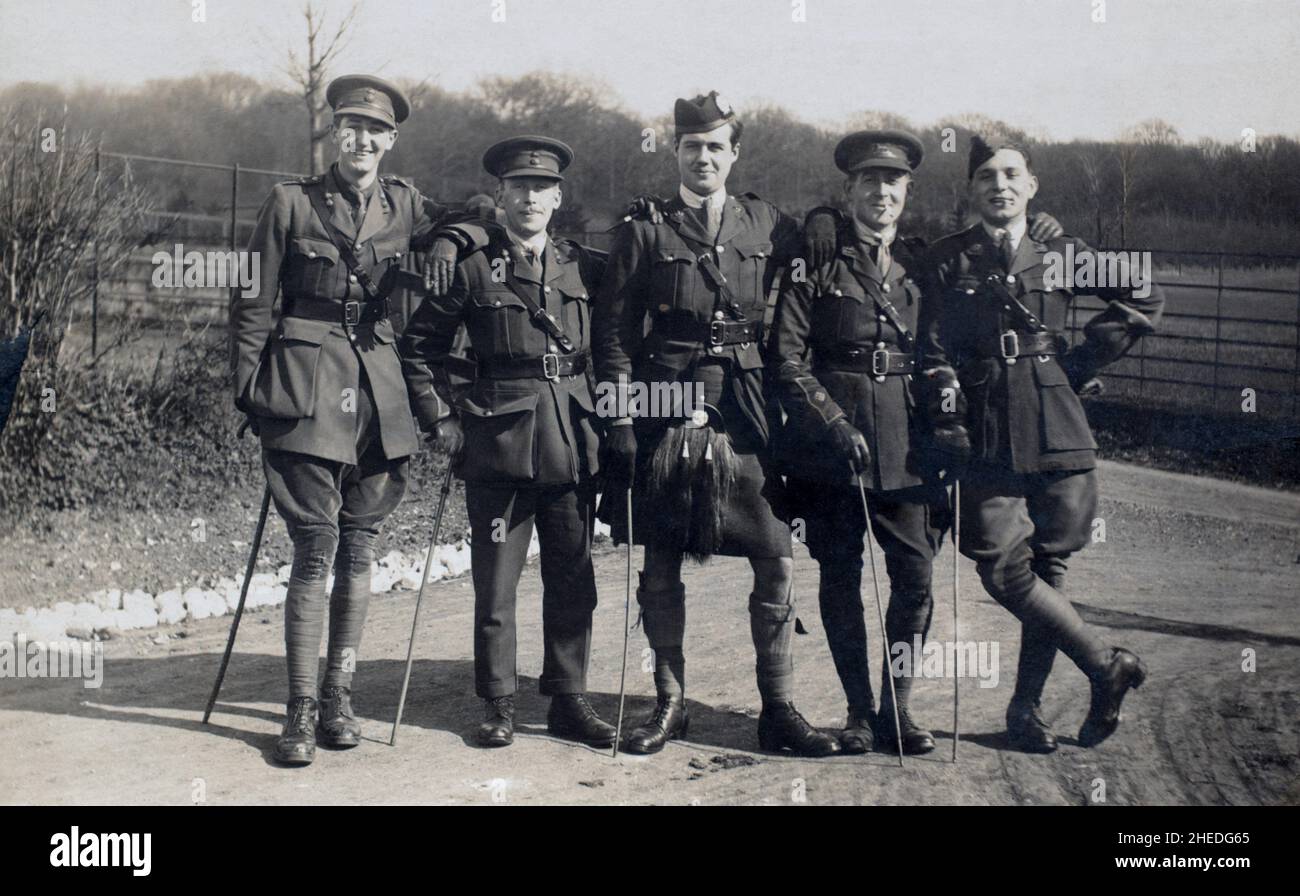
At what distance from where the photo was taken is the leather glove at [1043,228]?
459 cm

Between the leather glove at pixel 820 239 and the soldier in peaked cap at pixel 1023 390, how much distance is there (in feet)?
1.15

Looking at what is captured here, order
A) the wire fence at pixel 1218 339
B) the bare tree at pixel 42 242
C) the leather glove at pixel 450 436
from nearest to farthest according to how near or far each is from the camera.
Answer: the leather glove at pixel 450 436, the wire fence at pixel 1218 339, the bare tree at pixel 42 242

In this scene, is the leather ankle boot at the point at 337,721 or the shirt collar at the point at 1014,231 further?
the leather ankle boot at the point at 337,721

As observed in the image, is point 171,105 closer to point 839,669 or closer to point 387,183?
point 387,183

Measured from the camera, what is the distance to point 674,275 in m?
A: 4.71

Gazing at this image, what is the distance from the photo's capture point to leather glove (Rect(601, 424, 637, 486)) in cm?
477

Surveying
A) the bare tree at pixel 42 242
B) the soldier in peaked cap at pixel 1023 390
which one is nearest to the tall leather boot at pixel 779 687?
the soldier in peaked cap at pixel 1023 390

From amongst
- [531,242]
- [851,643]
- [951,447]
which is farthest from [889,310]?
[531,242]

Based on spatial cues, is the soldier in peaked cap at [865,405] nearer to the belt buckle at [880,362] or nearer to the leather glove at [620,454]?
the belt buckle at [880,362]

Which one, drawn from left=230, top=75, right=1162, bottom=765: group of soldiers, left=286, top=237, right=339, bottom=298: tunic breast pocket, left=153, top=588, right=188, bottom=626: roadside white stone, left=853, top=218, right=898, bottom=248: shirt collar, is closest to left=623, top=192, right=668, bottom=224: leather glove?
left=230, top=75, right=1162, bottom=765: group of soldiers

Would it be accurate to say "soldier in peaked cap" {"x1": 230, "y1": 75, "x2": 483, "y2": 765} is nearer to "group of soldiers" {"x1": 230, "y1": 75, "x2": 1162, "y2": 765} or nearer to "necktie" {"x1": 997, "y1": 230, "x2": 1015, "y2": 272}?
"group of soldiers" {"x1": 230, "y1": 75, "x2": 1162, "y2": 765}

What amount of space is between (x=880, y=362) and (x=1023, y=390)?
0.47 metres

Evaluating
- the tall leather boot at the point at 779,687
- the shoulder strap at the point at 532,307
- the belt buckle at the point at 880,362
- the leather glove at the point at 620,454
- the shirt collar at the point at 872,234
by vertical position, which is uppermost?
the shirt collar at the point at 872,234

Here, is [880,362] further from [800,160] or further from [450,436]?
[450,436]
